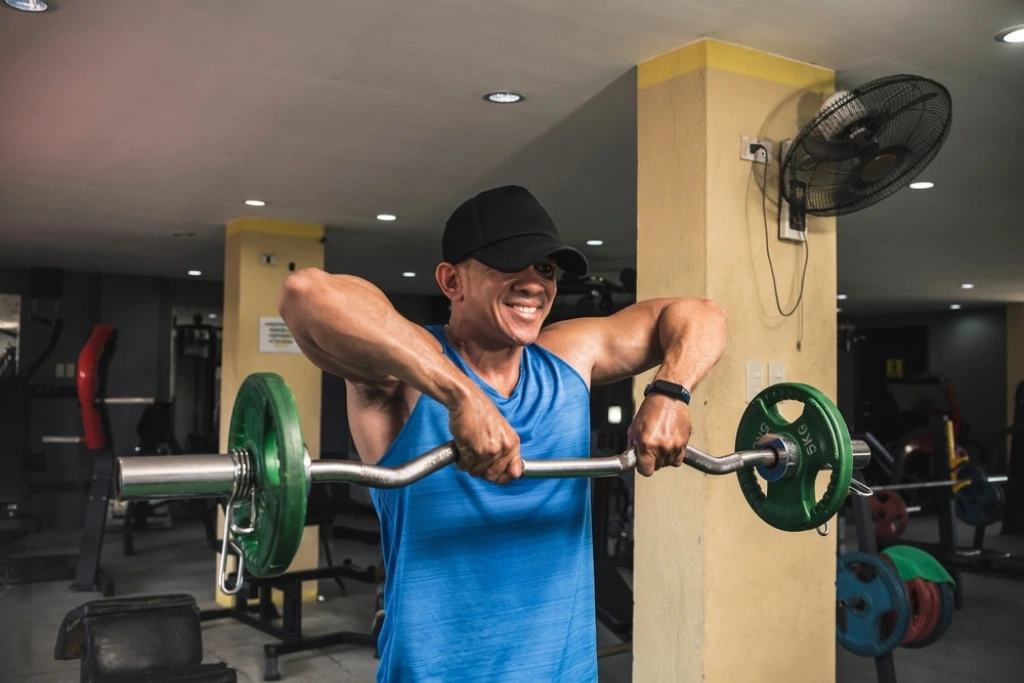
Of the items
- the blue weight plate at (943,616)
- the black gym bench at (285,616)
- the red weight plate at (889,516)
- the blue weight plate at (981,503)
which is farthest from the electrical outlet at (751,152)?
the blue weight plate at (981,503)

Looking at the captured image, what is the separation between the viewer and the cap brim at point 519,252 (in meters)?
1.24

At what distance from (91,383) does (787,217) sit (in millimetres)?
4642

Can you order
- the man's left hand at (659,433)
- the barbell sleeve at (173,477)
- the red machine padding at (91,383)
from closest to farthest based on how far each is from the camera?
the barbell sleeve at (173,477) < the man's left hand at (659,433) < the red machine padding at (91,383)

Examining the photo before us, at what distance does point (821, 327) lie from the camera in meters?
2.88

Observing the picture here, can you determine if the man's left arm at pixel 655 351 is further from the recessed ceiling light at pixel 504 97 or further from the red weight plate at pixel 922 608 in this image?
the red weight plate at pixel 922 608

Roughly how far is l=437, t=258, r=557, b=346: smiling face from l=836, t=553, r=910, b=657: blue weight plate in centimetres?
253

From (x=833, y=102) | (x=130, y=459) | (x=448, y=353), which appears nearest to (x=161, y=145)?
(x=833, y=102)

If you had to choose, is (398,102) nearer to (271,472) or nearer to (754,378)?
(754,378)

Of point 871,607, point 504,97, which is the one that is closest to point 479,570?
point 504,97

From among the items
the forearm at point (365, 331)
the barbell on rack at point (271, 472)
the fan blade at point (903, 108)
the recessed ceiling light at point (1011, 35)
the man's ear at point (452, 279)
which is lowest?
the barbell on rack at point (271, 472)

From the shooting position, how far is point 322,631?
5008mm

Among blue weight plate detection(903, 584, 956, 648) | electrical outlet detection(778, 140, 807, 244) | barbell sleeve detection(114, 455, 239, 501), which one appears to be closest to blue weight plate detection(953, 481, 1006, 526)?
blue weight plate detection(903, 584, 956, 648)

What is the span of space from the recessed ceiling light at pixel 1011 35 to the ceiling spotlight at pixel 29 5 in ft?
8.52

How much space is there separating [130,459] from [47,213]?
5189mm
